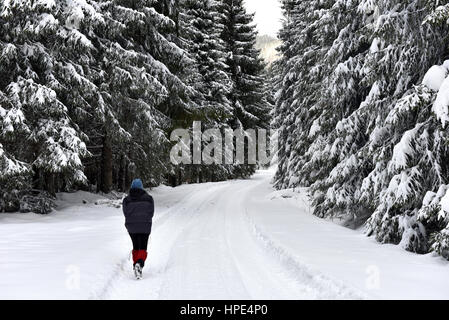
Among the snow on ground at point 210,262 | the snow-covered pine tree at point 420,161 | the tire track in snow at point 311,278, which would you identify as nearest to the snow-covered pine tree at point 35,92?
the snow on ground at point 210,262

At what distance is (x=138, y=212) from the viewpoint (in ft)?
26.9

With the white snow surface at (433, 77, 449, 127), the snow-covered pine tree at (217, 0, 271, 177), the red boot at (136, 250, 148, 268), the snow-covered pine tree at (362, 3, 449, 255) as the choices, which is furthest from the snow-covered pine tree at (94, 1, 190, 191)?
the snow-covered pine tree at (217, 0, 271, 177)

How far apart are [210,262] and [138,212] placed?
76.8 inches

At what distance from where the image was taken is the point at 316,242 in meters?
10.9

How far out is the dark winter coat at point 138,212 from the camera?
26.7 feet

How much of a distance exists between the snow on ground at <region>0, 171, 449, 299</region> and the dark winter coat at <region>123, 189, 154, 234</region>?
846 millimetres

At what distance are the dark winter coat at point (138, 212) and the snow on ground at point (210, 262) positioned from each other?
85 cm

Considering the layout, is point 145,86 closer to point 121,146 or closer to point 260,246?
point 121,146

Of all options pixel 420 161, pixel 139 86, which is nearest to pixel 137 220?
pixel 420 161

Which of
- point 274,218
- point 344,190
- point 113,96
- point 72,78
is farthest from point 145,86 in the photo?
point 344,190

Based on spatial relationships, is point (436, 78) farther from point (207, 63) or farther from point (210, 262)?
point (207, 63)

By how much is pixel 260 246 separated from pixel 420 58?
20.1 feet

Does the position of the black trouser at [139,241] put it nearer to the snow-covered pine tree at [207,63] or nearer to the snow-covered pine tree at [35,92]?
the snow-covered pine tree at [35,92]

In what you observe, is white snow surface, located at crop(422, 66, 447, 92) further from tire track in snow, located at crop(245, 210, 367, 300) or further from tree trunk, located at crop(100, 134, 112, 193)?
tree trunk, located at crop(100, 134, 112, 193)
